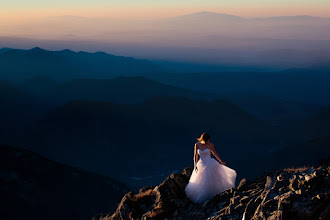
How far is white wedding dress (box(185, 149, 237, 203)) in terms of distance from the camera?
448 inches

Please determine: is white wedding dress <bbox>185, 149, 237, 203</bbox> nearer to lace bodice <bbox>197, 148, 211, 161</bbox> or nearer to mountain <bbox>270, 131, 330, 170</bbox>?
lace bodice <bbox>197, 148, 211, 161</bbox>

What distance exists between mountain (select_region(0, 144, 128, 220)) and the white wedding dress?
73.5 meters

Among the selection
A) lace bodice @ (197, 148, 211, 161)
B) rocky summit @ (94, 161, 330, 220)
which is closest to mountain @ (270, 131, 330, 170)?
rocky summit @ (94, 161, 330, 220)

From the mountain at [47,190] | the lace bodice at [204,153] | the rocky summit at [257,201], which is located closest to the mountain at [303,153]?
the mountain at [47,190]

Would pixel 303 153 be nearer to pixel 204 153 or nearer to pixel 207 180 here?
pixel 207 180

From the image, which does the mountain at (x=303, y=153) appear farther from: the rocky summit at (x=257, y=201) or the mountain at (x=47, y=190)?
the rocky summit at (x=257, y=201)

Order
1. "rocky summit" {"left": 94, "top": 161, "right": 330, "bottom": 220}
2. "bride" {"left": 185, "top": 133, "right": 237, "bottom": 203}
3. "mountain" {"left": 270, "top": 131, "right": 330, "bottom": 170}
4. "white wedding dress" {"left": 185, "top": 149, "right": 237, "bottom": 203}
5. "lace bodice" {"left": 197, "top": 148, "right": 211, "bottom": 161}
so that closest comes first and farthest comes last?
"rocky summit" {"left": 94, "top": 161, "right": 330, "bottom": 220}
"lace bodice" {"left": 197, "top": 148, "right": 211, "bottom": 161}
"bride" {"left": 185, "top": 133, "right": 237, "bottom": 203}
"white wedding dress" {"left": 185, "top": 149, "right": 237, "bottom": 203}
"mountain" {"left": 270, "top": 131, "right": 330, "bottom": 170}

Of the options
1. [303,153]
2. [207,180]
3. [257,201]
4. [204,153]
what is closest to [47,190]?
[207,180]

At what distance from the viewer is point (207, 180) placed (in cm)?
1137

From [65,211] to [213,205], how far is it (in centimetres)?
8311

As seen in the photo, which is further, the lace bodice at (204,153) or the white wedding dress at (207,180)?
the white wedding dress at (207,180)

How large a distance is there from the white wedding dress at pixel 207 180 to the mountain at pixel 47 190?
241 ft

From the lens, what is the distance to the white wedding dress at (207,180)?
448 inches

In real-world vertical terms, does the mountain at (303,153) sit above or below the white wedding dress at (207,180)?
below
